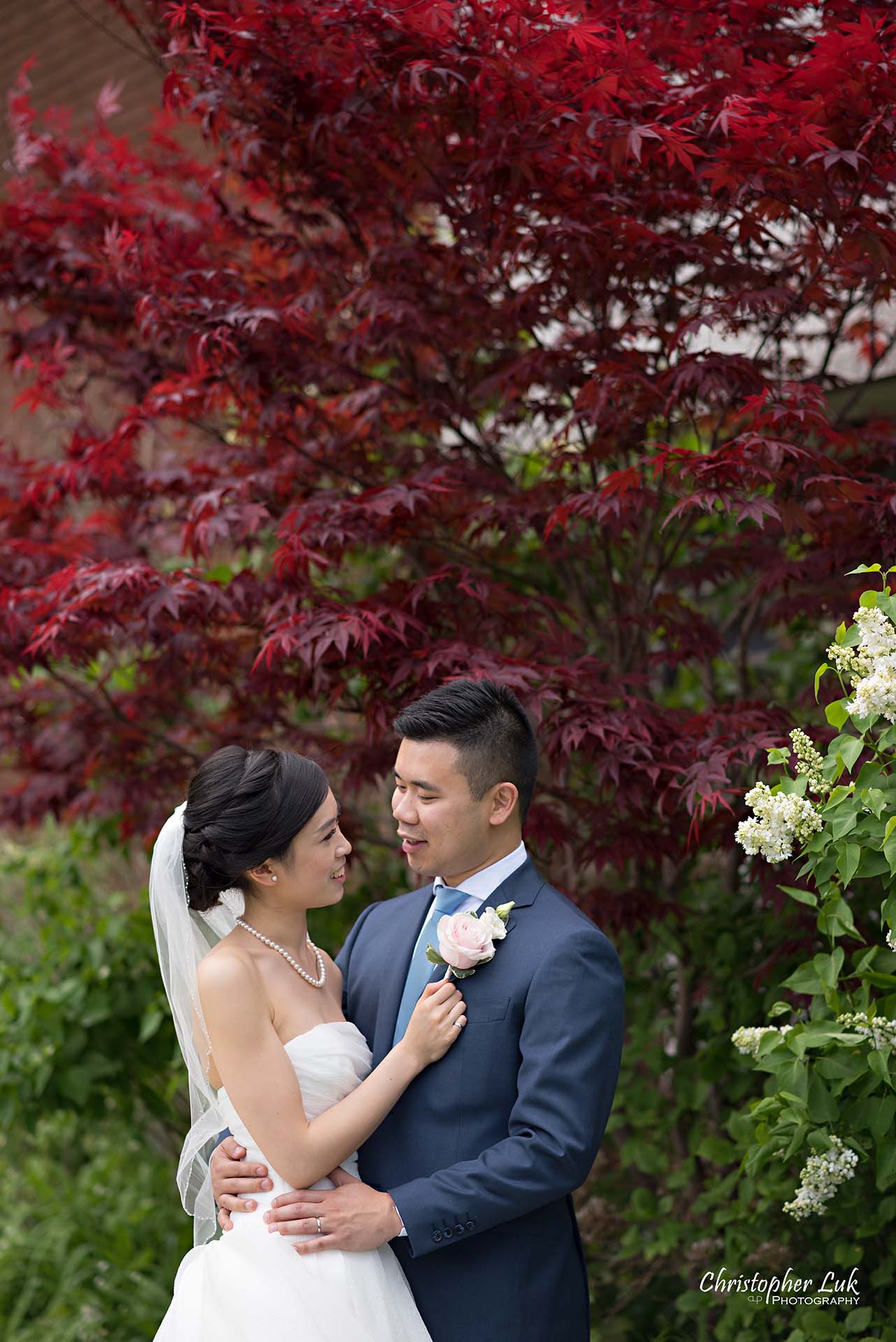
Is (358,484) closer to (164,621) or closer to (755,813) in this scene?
(164,621)

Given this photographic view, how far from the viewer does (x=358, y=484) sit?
165 inches

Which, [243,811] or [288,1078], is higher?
[243,811]

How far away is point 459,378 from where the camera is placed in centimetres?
412

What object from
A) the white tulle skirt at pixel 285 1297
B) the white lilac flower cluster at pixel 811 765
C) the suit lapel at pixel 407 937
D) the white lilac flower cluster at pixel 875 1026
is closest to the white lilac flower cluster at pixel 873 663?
the white lilac flower cluster at pixel 811 765

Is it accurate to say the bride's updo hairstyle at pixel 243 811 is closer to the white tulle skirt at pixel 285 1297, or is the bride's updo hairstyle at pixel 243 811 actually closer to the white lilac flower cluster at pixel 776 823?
the white tulle skirt at pixel 285 1297

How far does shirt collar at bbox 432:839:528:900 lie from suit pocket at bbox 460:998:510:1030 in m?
0.23

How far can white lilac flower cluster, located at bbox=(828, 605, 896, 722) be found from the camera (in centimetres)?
228

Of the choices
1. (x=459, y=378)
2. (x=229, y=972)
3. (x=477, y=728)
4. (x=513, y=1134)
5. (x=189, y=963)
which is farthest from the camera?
(x=459, y=378)

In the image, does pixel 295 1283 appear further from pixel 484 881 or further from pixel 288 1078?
pixel 484 881

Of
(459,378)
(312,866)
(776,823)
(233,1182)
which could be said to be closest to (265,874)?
(312,866)

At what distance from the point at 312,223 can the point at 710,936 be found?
2758mm

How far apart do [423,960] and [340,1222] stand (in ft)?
1.80

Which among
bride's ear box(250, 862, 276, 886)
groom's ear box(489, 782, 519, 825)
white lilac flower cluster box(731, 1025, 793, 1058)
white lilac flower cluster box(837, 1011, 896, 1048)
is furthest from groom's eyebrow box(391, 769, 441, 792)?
white lilac flower cluster box(837, 1011, 896, 1048)

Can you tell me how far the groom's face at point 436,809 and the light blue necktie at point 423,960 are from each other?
0.40ft
